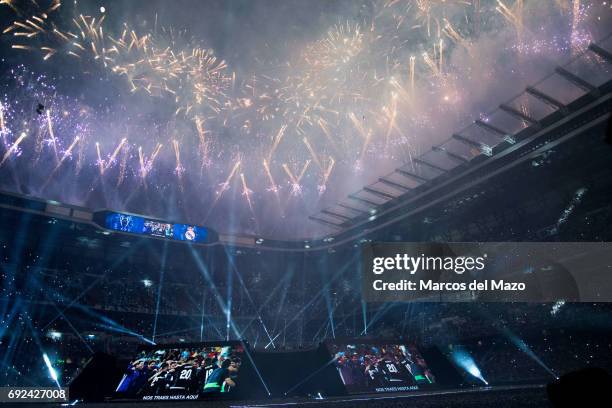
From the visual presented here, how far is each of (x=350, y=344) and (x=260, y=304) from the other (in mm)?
21316

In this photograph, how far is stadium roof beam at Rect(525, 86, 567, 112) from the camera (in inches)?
611

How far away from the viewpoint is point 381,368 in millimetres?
14891

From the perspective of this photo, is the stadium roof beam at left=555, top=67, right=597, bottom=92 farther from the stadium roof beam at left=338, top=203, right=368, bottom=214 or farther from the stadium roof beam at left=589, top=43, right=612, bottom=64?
the stadium roof beam at left=338, top=203, right=368, bottom=214

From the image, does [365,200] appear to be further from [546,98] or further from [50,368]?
[50,368]

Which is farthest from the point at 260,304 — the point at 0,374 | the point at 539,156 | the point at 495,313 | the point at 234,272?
the point at 539,156

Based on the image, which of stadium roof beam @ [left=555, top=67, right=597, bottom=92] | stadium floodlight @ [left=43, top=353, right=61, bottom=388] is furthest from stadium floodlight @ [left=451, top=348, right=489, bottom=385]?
stadium floodlight @ [left=43, top=353, right=61, bottom=388]

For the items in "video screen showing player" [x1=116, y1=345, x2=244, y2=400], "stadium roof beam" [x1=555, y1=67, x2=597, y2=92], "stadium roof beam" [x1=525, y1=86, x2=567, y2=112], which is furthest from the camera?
"stadium roof beam" [x1=525, y1=86, x2=567, y2=112]

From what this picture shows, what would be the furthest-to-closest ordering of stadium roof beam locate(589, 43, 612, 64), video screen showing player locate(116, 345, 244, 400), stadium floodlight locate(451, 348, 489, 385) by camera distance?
stadium floodlight locate(451, 348, 489, 385) < video screen showing player locate(116, 345, 244, 400) < stadium roof beam locate(589, 43, 612, 64)

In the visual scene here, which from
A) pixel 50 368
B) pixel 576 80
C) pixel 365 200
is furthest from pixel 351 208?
pixel 50 368

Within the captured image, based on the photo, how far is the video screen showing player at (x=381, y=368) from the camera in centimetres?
1428

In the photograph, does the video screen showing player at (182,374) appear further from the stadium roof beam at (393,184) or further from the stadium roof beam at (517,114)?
the stadium roof beam at (517,114)

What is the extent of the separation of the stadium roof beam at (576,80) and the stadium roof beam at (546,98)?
1035 mm

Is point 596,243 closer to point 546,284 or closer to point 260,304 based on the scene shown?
point 546,284

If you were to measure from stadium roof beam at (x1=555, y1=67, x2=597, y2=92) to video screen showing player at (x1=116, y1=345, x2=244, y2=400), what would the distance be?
16157 mm
